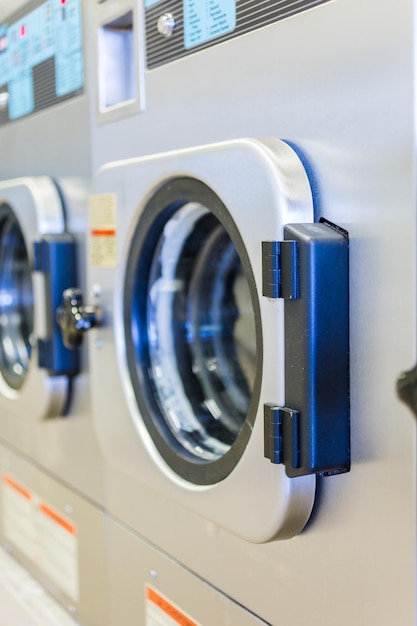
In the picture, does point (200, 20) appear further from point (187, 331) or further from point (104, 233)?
point (187, 331)

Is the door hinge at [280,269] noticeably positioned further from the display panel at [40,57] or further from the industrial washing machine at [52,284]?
the display panel at [40,57]

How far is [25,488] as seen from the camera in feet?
7.66

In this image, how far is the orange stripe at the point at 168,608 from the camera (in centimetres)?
155

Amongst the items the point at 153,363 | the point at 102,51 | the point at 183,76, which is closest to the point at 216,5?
the point at 183,76

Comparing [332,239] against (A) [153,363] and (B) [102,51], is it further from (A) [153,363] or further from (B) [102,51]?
(B) [102,51]

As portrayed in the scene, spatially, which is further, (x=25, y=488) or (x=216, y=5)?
(x=25, y=488)

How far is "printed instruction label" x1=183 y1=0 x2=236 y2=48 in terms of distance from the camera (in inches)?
51.6

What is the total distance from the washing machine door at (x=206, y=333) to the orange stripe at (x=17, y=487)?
0.73 m

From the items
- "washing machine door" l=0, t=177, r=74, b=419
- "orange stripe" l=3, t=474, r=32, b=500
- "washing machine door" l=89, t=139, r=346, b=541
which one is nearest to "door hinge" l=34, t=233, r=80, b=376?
"washing machine door" l=0, t=177, r=74, b=419

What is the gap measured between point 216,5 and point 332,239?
1.69 ft

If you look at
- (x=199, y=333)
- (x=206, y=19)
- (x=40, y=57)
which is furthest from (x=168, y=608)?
(x=40, y=57)

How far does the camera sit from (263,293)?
44.9 inches

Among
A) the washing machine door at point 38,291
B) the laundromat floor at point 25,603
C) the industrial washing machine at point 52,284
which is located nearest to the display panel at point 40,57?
the industrial washing machine at point 52,284

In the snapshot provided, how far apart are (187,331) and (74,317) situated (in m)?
0.25
